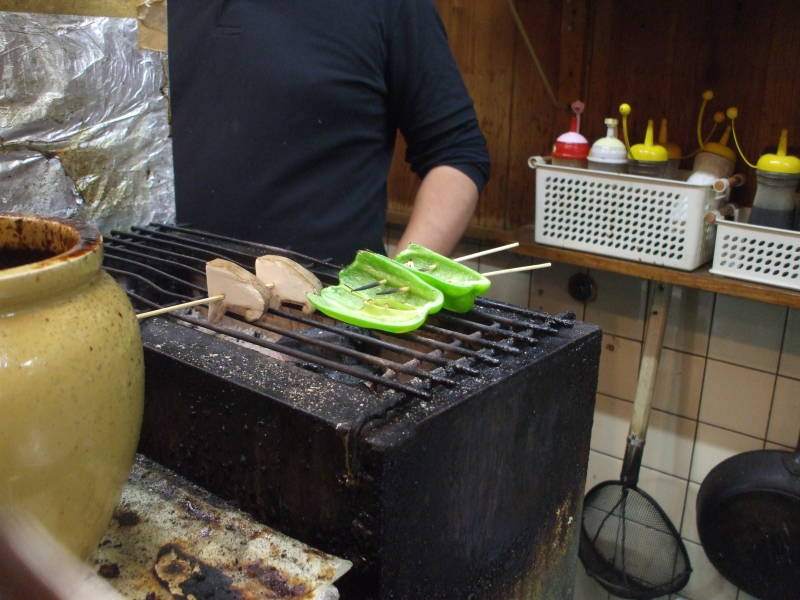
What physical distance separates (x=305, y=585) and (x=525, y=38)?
2067 millimetres

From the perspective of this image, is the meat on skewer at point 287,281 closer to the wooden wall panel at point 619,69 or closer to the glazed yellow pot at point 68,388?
the glazed yellow pot at point 68,388

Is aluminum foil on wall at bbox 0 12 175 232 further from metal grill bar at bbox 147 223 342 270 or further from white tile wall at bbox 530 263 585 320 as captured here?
white tile wall at bbox 530 263 585 320

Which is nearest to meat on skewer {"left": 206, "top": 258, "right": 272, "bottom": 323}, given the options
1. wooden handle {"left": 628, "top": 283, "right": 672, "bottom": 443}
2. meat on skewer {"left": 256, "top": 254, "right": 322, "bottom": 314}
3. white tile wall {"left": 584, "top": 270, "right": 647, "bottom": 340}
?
meat on skewer {"left": 256, "top": 254, "right": 322, "bottom": 314}

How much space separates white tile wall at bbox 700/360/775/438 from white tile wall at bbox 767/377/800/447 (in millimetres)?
21

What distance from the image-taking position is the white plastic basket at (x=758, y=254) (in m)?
2.09

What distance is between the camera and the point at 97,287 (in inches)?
31.5

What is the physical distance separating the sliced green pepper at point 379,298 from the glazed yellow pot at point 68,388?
1.35 feet

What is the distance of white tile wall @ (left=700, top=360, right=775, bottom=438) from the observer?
7.98ft

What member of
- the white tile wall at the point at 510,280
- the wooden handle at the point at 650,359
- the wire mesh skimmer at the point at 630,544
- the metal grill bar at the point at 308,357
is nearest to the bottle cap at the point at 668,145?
the wooden handle at the point at 650,359

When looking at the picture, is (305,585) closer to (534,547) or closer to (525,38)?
(534,547)

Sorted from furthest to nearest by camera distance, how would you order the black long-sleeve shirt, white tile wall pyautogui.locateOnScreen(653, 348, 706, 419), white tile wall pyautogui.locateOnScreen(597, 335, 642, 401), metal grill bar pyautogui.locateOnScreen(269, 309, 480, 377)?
white tile wall pyautogui.locateOnScreen(597, 335, 642, 401) < white tile wall pyautogui.locateOnScreen(653, 348, 706, 419) < the black long-sleeve shirt < metal grill bar pyautogui.locateOnScreen(269, 309, 480, 377)

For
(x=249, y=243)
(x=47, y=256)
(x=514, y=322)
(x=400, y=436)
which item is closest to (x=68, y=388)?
(x=47, y=256)

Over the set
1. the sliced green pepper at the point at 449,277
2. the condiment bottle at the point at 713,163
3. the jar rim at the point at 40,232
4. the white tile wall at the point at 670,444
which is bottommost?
the white tile wall at the point at 670,444

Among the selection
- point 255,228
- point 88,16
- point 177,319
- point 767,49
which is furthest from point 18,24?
point 767,49
